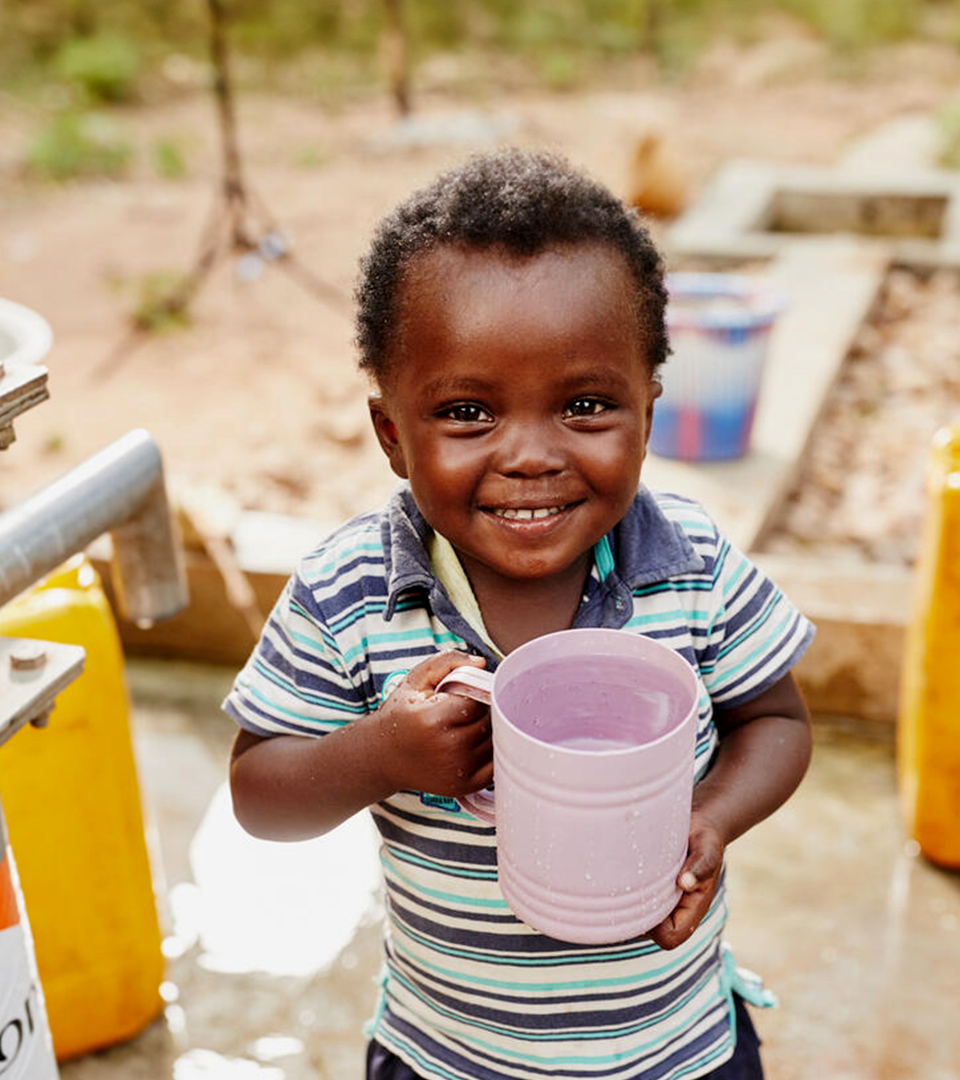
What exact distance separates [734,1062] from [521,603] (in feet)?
1.90

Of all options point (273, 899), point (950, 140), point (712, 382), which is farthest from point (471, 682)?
point (950, 140)

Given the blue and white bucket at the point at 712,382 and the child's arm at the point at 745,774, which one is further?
the blue and white bucket at the point at 712,382

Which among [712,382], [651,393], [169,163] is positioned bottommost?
[169,163]

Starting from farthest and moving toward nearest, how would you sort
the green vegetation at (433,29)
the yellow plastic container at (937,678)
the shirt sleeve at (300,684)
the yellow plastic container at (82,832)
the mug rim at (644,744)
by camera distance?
the green vegetation at (433,29) → the yellow plastic container at (937,678) → the yellow plastic container at (82,832) → the shirt sleeve at (300,684) → the mug rim at (644,744)

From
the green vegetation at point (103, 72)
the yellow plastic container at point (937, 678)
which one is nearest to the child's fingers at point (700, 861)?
the yellow plastic container at point (937, 678)

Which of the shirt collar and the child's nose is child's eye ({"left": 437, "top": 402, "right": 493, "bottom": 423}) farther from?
the shirt collar

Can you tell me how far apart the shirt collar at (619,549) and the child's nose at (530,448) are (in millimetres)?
180

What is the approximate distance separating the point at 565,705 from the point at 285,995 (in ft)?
4.49

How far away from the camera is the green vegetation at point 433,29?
1507 centimetres

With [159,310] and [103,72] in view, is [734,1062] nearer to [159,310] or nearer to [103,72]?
[159,310]

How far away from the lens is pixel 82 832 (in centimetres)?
198

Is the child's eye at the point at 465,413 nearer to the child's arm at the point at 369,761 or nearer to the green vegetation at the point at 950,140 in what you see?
the child's arm at the point at 369,761

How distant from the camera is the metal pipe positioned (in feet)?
4.84

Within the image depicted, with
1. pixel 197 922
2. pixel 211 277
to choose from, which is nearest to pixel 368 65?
pixel 211 277
